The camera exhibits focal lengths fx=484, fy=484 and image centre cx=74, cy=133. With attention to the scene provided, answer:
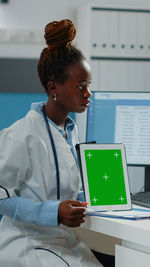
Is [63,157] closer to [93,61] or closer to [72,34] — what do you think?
Answer: [72,34]

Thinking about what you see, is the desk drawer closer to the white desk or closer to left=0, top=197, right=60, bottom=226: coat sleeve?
the white desk

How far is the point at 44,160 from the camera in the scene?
4.79ft

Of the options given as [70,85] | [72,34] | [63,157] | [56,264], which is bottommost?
[56,264]

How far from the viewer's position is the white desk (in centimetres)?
127

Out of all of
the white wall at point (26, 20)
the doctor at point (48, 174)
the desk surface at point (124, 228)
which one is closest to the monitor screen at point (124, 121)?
the doctor at point (48, 174)

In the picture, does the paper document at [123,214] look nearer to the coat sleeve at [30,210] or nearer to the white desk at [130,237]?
the white desk at [130,237]

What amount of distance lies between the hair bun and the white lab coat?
0.80 feet

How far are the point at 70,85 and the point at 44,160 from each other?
0.26 meters

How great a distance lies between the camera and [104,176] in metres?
1.47

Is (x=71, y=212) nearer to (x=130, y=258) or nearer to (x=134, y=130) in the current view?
(x=130, y=258)

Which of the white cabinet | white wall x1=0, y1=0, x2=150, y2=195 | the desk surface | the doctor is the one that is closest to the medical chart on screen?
the doctor

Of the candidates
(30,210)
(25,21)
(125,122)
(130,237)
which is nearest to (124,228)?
(130,237)

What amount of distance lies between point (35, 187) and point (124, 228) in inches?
11.7

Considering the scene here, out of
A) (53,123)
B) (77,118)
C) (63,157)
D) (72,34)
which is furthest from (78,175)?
(77,118)
